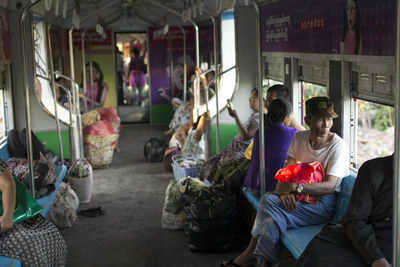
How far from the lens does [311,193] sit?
164 inches

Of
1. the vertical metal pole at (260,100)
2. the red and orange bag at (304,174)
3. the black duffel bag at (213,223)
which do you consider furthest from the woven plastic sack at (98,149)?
the red and orange bag at (304,174)

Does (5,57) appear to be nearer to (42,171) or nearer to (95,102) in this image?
(42,171)

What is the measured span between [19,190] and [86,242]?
1.67 metres

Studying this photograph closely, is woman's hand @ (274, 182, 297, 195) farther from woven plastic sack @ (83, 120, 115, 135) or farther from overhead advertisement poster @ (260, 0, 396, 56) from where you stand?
woven plastic sack @ (83, 120, 115, 135)

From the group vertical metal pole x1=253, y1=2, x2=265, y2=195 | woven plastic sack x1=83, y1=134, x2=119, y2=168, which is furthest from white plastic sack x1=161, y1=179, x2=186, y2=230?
woven plastic sack x1=83, y1=134, x2=119, y2=168

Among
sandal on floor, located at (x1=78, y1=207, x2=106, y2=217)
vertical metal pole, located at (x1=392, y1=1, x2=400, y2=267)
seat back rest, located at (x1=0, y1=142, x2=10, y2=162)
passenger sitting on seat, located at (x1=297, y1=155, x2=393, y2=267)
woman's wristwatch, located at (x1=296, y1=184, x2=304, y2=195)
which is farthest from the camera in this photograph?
sandal on floor, located at (x1=78, y1=207, x2=106, y2=217)

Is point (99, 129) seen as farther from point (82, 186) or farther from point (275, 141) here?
point (275, 141)

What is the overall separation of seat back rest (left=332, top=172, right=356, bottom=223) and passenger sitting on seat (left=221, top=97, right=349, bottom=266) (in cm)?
4

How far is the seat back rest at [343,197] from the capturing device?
14.0 feet

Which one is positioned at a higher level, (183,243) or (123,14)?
(123,14)

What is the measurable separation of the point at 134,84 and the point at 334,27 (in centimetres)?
1176

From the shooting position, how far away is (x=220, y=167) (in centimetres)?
619

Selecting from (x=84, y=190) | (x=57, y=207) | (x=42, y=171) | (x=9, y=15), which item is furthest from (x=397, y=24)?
(x=9, y=15)

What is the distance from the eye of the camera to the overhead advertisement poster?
3959 mm
